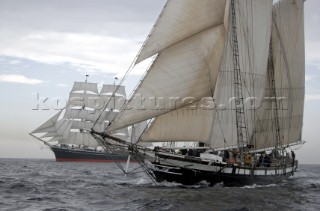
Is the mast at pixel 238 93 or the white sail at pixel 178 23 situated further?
the mast at pixel 238 93

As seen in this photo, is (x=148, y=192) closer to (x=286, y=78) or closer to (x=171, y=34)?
(x=171, y=34)

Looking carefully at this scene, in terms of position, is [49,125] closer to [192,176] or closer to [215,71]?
[215,71]

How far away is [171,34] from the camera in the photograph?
97.3ft

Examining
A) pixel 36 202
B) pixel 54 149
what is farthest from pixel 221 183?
pixel 54 149

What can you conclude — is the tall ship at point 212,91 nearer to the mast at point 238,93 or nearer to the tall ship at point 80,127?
the mast at point 238,93

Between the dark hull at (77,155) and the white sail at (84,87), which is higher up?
the white sail at (84,87)

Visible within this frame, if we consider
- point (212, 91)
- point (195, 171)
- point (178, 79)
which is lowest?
point (195, 171)

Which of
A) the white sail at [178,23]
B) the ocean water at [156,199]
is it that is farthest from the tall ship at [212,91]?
the ocean water at [156,199]

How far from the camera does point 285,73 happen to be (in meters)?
43.2

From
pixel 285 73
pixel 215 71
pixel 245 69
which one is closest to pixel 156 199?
pixel 215 71

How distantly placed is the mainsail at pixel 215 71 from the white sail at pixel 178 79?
0.18 ft

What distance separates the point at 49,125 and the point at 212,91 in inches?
3290

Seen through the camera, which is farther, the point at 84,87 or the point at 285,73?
the point at 84,87

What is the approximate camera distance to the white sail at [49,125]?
107269 mm
